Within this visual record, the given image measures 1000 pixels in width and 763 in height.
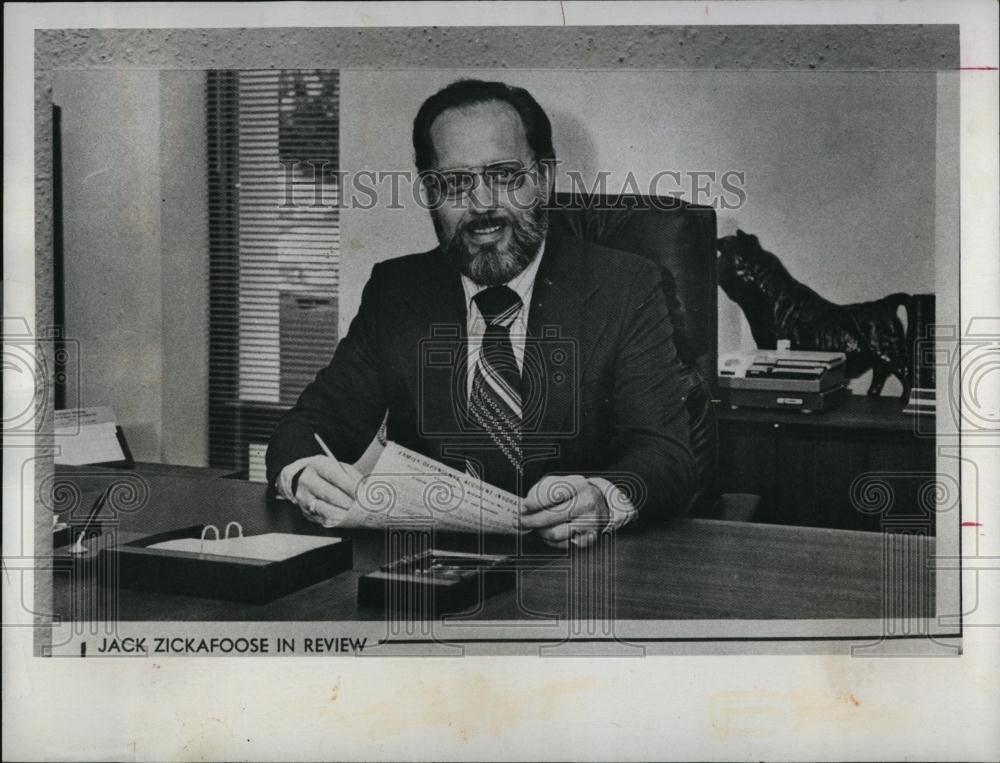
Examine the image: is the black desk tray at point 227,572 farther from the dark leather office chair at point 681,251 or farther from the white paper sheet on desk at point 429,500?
the dark leather office chair at point 681,251

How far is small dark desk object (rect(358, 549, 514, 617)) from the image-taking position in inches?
94.2

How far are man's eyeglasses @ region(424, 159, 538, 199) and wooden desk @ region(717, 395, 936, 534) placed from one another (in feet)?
2.64

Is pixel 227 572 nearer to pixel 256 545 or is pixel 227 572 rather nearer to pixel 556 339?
pixel 256 545

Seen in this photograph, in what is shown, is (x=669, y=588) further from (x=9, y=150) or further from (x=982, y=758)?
(x=9, y=150)

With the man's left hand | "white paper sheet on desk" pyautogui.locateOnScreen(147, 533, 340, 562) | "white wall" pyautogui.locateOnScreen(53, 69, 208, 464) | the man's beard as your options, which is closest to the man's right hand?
"white paper sheet on desk" pyautogui.locateOnScreen(147, 533, 340, 562)

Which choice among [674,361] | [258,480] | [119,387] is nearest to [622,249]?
[674,361]

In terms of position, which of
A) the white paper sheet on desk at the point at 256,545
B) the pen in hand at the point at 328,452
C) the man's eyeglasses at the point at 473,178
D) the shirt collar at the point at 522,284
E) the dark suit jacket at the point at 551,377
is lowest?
the white paper sheet on desk at the point at 256,545

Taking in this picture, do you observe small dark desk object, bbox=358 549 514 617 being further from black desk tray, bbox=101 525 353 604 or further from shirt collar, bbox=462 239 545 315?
shirt collar, bbox=462 239 545 315

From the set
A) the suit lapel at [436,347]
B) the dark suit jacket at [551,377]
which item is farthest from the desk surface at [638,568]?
the suit lapel at [436,347]

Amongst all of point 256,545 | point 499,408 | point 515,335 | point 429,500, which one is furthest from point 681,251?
point 256,545

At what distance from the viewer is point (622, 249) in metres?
2.56

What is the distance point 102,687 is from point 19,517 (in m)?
0.50

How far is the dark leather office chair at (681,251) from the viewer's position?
2.55 metres

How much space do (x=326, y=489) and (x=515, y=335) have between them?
2.08 ft
